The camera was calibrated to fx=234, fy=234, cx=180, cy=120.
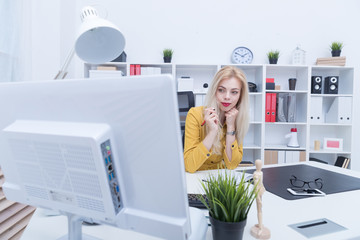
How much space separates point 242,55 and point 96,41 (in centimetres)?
263

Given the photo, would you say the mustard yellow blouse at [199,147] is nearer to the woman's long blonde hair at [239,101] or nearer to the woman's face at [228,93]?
the woman's long blonde hair at [239,101]

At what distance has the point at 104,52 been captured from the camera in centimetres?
90

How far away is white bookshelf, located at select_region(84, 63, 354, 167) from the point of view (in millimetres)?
2977

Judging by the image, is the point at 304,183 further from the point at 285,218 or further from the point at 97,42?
the point at 97,42

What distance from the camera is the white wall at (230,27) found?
316 centimetres

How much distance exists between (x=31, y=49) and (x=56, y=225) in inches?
80.0

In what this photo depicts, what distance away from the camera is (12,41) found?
1963 millimetres

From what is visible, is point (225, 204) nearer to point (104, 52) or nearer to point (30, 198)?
point (30, 198)

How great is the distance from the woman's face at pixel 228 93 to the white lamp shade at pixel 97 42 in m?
0.92

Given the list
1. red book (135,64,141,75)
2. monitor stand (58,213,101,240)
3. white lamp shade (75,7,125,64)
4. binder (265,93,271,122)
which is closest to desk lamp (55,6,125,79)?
white lamp shade (75,7,125,64)

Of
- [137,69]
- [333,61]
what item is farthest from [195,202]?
[333,61]

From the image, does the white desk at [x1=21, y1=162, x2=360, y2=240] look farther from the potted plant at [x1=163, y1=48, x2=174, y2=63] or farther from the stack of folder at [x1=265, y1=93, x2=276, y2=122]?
the potted plant at [x1=163, y1=48, x2=174, y2=63]

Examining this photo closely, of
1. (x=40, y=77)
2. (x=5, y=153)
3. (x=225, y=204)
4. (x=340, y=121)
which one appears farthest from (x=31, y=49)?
(x=340, y=121)

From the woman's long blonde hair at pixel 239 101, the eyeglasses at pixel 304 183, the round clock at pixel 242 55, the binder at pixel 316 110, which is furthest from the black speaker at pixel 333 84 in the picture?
the eyeglasses at pixel 304 183
